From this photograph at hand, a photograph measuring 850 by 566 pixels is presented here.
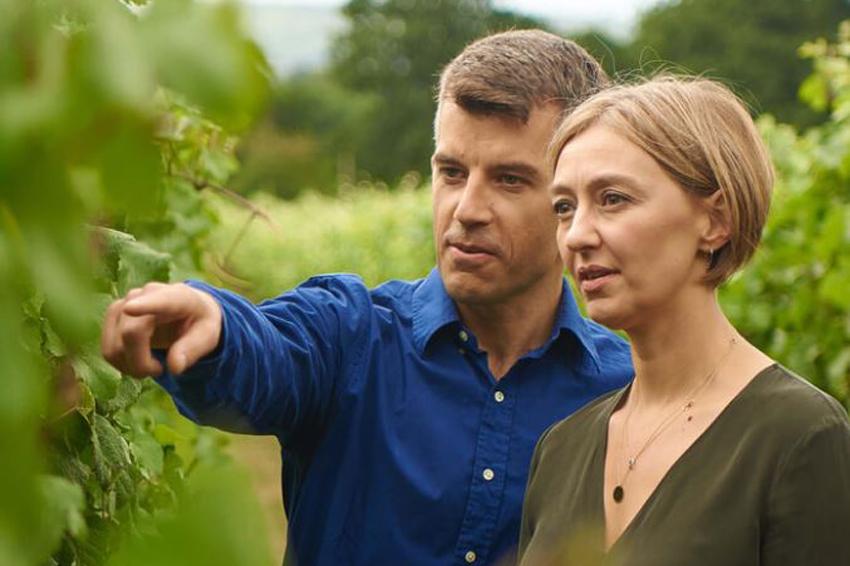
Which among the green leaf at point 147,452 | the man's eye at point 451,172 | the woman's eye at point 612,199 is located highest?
the man's eye at point 451,172

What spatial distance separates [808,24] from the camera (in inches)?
2235

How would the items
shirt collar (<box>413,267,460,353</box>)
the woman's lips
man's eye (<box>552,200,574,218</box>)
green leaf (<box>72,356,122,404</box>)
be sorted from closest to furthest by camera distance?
green leaf (<box>72,356,122,404</box>), the woman's lips, man's eye (<box>552,200,574,218</box>), shirt collar (<box>413,267,460,353</box>)

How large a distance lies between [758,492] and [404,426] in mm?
874

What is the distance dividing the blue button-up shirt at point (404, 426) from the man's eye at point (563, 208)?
491 mm

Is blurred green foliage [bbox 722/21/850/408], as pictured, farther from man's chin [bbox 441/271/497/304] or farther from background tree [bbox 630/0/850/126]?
background tree [bbox 630/0/850/126]

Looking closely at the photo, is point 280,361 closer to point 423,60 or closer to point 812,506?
point 812,506

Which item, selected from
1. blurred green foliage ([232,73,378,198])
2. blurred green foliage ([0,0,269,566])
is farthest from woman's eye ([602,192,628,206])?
blurred green foliage ([232,73,378,198])

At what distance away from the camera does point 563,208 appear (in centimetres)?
242

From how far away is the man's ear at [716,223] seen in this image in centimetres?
233

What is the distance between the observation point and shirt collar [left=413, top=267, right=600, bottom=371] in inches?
112

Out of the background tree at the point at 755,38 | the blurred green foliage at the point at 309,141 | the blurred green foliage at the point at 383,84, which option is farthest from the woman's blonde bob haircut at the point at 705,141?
the blurred green foliage at the point at 383,84

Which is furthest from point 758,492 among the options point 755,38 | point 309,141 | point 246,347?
point 755,38

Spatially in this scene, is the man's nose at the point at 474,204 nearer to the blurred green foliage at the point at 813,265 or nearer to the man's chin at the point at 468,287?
the man's chin at the point at 468,287

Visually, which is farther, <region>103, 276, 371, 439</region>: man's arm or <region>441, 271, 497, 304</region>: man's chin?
<region>441, 271, 497, 304</region>: man's chin
